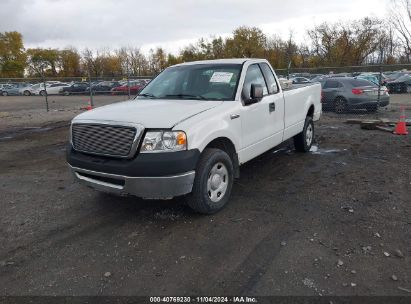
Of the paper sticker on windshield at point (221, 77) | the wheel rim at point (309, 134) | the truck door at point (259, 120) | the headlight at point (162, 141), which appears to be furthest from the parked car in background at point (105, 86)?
the headlight at point (162, 141)

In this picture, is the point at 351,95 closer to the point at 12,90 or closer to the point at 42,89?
the point at 42,89

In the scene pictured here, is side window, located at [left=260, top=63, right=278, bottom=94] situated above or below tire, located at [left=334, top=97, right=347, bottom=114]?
above

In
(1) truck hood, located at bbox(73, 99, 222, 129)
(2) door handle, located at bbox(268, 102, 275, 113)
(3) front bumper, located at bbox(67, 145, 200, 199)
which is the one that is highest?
(1) truck hood, located at bbox(73, 99, 222, 129)

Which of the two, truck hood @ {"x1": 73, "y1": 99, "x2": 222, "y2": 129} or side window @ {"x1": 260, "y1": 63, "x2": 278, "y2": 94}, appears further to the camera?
side window @ {"x1": 260, "y1": 63, "x2": 278, "y2": 94}

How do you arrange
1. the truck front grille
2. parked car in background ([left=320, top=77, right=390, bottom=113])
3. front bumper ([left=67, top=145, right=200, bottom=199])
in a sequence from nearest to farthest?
front bumper ([left=67, top=145, right=200, bottom=199]) < the truck front grille < parked car in background ([left=320, top=77, right=390, bottom=113])

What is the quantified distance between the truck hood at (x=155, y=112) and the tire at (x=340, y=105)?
10.8 m

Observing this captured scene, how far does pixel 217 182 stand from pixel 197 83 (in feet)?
5.30

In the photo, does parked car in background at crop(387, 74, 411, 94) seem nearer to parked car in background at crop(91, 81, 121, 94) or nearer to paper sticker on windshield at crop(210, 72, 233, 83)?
parked car in background at crop(91, 81, 121, 94)

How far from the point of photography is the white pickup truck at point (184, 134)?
146 inches

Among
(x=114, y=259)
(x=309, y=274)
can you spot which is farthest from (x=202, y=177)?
(x=309, y=274)

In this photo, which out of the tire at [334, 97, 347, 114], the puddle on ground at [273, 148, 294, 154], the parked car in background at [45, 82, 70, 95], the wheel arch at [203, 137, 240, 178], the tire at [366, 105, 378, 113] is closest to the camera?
the wheel arch at [203, 137, 240, 178]

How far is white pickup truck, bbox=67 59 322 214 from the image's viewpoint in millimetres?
3713

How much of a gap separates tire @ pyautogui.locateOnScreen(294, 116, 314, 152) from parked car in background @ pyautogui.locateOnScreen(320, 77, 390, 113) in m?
7.30

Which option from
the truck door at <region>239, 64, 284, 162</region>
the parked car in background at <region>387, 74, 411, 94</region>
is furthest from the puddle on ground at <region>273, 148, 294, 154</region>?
the parked car in background at <region>387, 74, 411, 94</region>
